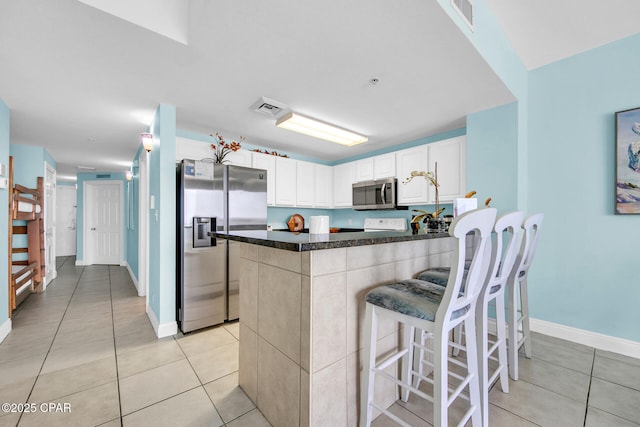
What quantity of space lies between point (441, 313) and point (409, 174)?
2.87 meters

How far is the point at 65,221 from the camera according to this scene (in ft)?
25.8

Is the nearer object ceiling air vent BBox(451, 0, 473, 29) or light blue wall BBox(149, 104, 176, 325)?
ceiling air vent BBox(451, 0, 473, 29)

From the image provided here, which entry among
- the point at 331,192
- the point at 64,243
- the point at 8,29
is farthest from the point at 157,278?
the point at 64,243


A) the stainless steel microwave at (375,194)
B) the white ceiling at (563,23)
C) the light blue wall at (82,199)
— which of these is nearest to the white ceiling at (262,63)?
the white ceiling at (563,23)

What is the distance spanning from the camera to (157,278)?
9.07 ft

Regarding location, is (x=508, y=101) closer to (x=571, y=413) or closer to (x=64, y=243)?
(x=571, y=413)

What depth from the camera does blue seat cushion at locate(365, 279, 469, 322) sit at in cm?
119

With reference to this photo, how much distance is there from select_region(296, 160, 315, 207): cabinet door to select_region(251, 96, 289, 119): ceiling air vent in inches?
63.9

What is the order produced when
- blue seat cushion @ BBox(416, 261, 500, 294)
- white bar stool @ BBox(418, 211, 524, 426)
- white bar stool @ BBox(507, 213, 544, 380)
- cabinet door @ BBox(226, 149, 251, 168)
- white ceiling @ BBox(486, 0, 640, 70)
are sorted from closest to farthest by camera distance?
1. white bar stool @ BBox(418, 211, 524, 426)
2. blue seat cushion @ BBox(416, 261, 500, 294)
3. white bar stool @ BBox(507, 213, 544, 380)
4. white ceiling @ BBox(486, 0, 640, 70)
5. cabinet door @ BBox(226, 149, 251, 168)

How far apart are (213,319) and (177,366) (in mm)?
767

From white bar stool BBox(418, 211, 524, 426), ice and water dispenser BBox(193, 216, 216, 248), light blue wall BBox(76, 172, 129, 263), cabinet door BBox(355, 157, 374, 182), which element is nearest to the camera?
white bar stool BBox(418, 211, 524, 426)

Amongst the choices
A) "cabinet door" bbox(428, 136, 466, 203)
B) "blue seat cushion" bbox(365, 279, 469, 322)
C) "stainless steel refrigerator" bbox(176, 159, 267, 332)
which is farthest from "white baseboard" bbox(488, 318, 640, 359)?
"stainless steel refrigerator" bbox(176, 159, 267, 332)

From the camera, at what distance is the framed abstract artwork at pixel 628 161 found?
2186 millimetres

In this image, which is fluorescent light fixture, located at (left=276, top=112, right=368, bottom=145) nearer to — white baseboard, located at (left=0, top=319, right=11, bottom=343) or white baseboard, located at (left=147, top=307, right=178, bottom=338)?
white baseboard, located at (left=147, top=307, right=178, bottom=338)
